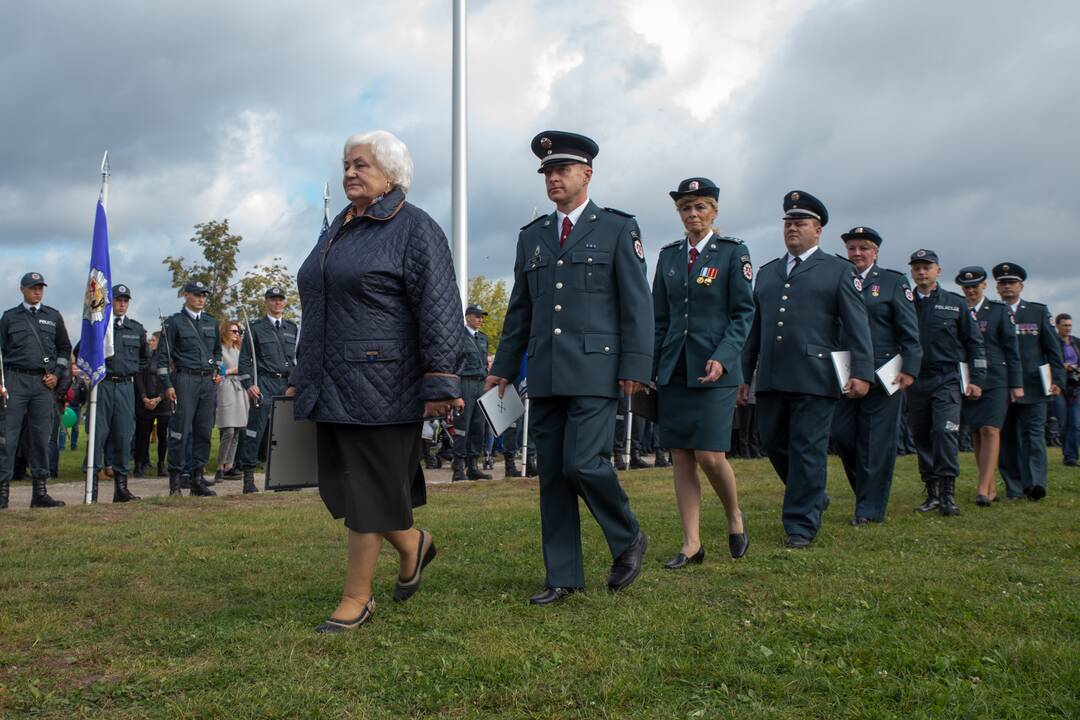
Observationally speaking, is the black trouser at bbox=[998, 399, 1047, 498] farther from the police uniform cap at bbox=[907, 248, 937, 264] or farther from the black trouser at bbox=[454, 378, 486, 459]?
the black trouser at bbox=[454, 378, 486, 459]

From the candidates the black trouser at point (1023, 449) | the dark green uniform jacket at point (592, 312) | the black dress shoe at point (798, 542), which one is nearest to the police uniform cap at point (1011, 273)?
the black trouser at point (1023, 449)

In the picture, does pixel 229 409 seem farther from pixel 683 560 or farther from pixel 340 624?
pixel 340 624

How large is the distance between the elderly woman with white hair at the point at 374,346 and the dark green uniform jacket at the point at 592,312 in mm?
666

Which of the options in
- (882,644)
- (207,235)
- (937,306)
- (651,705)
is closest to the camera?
(651,705)

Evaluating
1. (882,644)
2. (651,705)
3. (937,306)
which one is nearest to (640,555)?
(882,644)

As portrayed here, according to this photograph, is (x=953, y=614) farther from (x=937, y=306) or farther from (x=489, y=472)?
(x=489, y=472)

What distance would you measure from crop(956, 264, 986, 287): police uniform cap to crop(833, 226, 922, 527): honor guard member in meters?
2.57

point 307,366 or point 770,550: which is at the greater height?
point 307,366

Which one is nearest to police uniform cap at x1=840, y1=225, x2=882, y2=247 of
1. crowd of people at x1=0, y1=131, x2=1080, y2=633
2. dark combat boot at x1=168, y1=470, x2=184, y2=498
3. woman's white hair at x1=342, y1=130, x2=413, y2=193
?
crowd of people at x1=0, y1=131, x2=1080, y2=633

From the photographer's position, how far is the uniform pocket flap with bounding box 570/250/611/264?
217 inches

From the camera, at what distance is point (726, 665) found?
4090mm

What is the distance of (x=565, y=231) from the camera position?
5.68 m

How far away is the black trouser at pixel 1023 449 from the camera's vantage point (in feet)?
36.4

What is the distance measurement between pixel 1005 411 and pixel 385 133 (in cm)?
823
